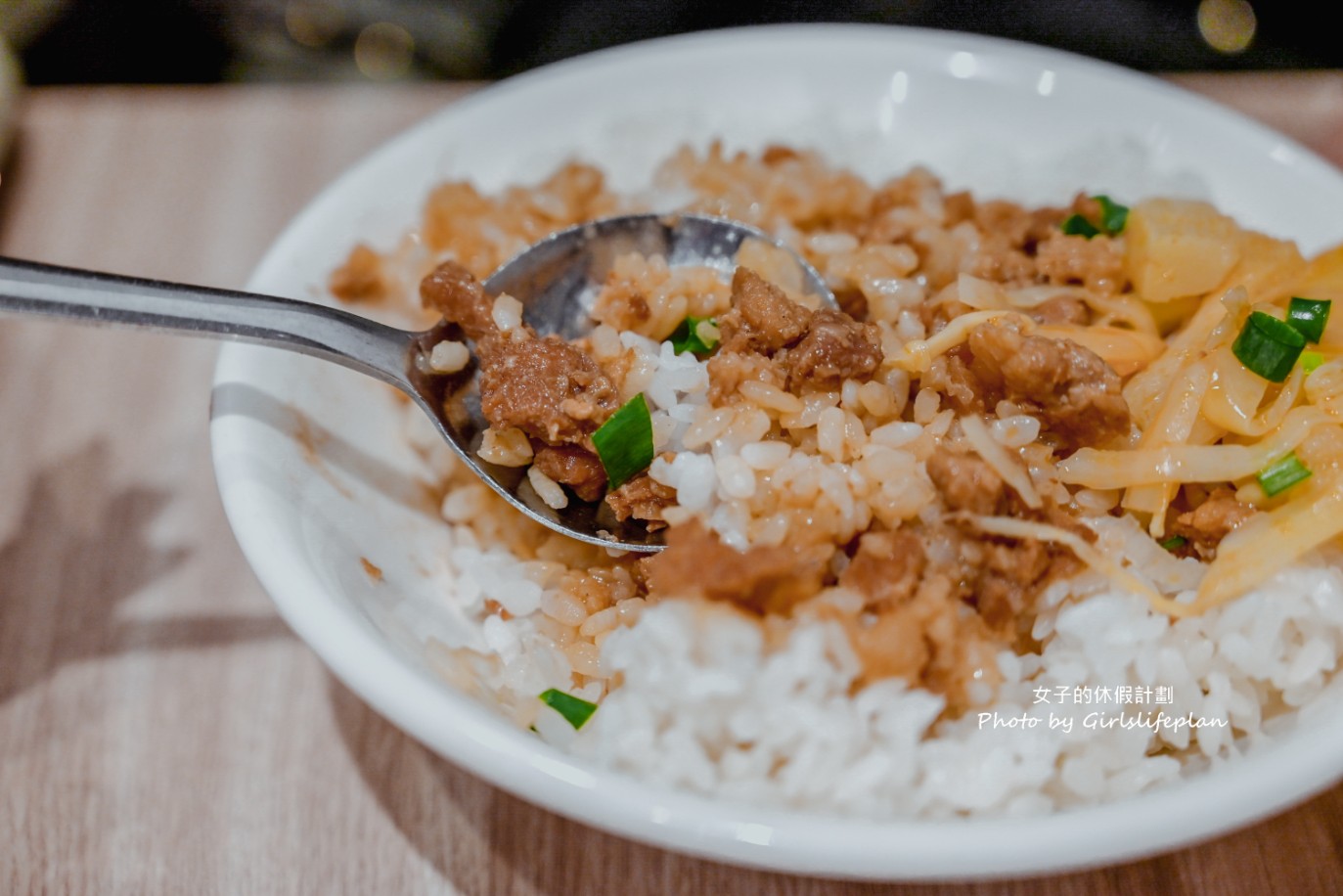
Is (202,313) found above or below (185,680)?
above

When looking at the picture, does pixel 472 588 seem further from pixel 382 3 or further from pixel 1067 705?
pixel 382 3

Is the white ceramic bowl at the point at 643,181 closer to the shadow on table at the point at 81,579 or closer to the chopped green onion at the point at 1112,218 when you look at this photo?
the chopped green onion at the point at 1112,218

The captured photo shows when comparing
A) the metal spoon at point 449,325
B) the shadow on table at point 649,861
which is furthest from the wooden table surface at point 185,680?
the metal spoon at point 449,325

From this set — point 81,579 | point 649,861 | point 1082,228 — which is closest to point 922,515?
point 649,861

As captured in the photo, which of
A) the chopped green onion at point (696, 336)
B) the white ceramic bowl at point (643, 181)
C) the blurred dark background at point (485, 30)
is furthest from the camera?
the blurred dark background at point (485, 30)

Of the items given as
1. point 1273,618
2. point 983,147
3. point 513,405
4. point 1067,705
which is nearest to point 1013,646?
point 1067,705

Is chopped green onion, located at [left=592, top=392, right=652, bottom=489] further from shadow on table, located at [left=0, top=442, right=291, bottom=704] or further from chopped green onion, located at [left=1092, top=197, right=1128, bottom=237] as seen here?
chopped green onion, located at [left=1092, top=197, right=1128, bottom=237]

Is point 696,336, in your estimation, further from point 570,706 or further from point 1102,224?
point 1102,224
